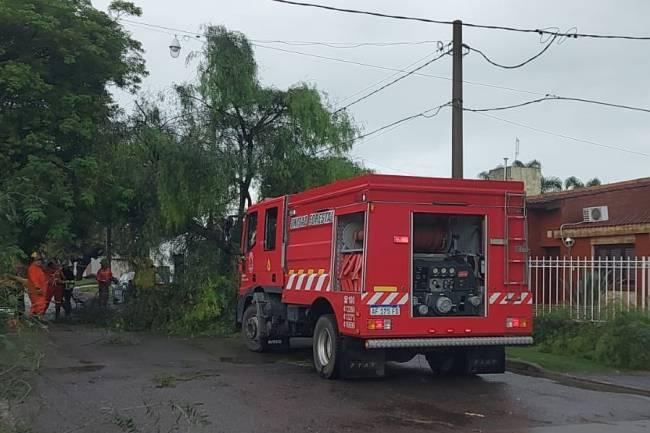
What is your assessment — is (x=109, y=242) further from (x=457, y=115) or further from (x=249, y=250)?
(x=457, y=115)

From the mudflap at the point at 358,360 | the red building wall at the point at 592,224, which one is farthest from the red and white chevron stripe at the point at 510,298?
the red building wall at the point at 592,224

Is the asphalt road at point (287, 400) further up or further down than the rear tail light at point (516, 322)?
further down

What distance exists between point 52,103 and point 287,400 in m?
12.6

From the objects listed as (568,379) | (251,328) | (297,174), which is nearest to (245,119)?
(297,174)

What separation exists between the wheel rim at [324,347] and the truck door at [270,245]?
2236 mm

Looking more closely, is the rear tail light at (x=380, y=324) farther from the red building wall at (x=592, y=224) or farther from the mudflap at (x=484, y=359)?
the red building wall at (x=592, y=224)

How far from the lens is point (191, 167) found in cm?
1770

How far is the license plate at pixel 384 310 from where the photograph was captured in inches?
393

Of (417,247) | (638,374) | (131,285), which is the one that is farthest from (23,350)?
(131,285)

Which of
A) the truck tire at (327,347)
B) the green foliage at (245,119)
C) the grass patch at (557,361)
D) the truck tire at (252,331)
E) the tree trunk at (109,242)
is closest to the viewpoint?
the truck tire at (327,347)

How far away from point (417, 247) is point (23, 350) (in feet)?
20.4

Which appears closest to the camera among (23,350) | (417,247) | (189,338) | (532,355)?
(23,350)

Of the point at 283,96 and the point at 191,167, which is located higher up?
the point at 283,96

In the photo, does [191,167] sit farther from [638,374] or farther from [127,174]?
[638,374]
